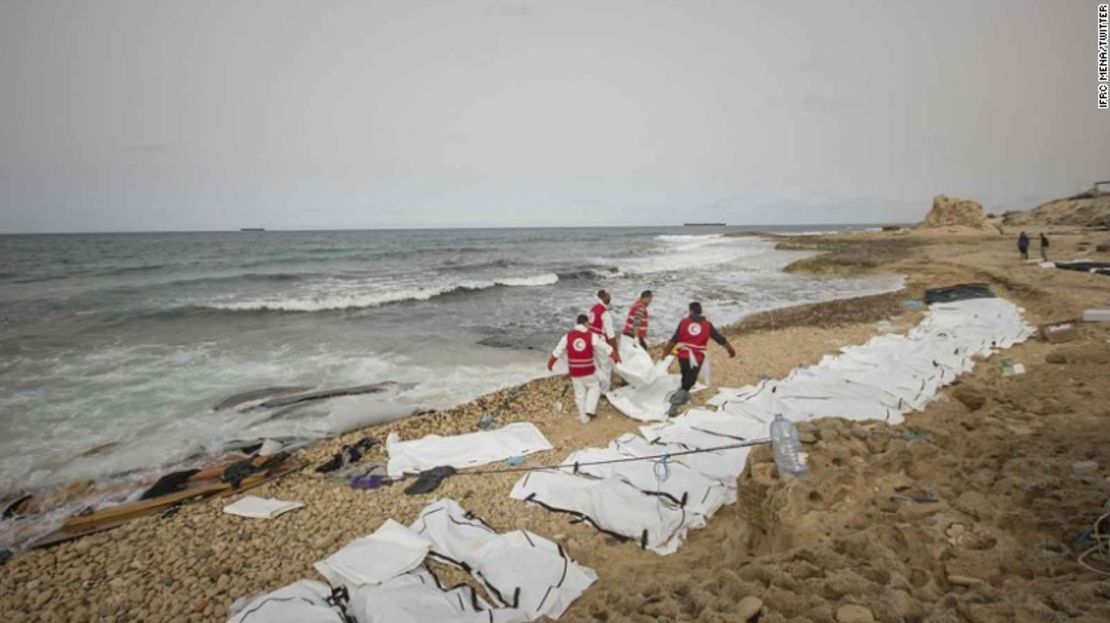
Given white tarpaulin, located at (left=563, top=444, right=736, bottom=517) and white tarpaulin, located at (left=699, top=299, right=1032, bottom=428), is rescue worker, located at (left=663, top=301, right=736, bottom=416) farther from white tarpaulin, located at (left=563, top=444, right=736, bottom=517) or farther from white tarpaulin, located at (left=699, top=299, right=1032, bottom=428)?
white tarpaulin, located at (left=563, top=444, right=736, bottom=517)

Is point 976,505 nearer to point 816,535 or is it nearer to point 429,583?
point 816,535

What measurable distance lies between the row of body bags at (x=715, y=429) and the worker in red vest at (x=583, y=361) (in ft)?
1.63

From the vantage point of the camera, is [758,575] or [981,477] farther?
[981,477]

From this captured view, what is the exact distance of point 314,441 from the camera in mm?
6934

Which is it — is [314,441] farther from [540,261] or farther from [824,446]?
[540,261]

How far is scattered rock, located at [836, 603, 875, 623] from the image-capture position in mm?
2334

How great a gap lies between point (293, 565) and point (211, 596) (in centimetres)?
60

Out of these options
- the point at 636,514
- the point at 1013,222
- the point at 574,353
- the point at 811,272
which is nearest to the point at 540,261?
the point at 811,272

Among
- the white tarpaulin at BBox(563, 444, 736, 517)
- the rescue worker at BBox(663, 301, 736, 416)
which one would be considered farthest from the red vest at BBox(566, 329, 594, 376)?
the white tarpaulin at BBox(563, 444, 736, 517)

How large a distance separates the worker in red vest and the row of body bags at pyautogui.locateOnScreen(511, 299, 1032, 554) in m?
0.50

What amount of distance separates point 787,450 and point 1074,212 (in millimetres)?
66967

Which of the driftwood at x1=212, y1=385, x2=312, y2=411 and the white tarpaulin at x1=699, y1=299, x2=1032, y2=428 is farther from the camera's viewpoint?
the driftwood at x1=212, y1=385, x2=312, y2=411

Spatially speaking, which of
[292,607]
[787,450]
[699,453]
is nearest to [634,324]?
[699,453]

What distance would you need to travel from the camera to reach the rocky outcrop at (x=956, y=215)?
44219 millimetres
